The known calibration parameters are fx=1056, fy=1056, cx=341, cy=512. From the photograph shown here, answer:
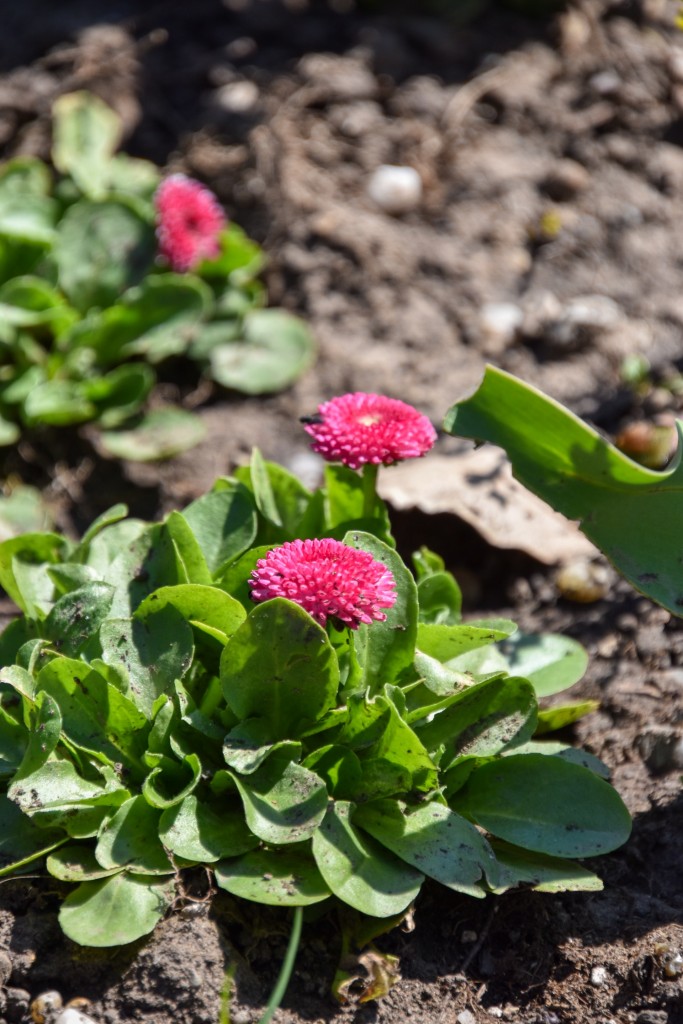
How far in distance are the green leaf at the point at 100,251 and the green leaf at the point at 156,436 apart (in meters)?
0.51

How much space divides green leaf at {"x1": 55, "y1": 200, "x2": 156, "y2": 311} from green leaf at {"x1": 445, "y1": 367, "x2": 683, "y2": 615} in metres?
2.10

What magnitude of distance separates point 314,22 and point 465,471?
8.05 ft

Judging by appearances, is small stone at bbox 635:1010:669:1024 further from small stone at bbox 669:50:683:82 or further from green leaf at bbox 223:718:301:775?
small stone at bbox 669:50:683:82

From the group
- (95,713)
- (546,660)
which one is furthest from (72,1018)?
(546,660)

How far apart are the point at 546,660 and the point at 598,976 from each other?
79 centimetres

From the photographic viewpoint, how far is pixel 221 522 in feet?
8.30

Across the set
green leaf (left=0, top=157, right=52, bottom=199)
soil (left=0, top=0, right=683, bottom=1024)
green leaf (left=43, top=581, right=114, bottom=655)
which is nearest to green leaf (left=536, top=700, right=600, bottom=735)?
soil (left=0, top=0, right=683, bottom=1024)

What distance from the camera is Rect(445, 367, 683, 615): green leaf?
85.7 inches

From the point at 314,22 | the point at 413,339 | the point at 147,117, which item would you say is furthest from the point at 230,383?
the point at 314,22

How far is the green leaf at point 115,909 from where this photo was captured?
1970 millimetres

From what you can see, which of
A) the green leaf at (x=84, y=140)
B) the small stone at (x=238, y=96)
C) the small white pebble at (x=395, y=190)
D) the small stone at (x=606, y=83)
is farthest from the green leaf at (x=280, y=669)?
the small stone at (x=606, y=83)

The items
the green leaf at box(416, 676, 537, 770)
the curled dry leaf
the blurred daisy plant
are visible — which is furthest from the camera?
the blurred daisy plant

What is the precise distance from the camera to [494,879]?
2.09 meters

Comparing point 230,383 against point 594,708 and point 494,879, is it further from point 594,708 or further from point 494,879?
point 494,879
